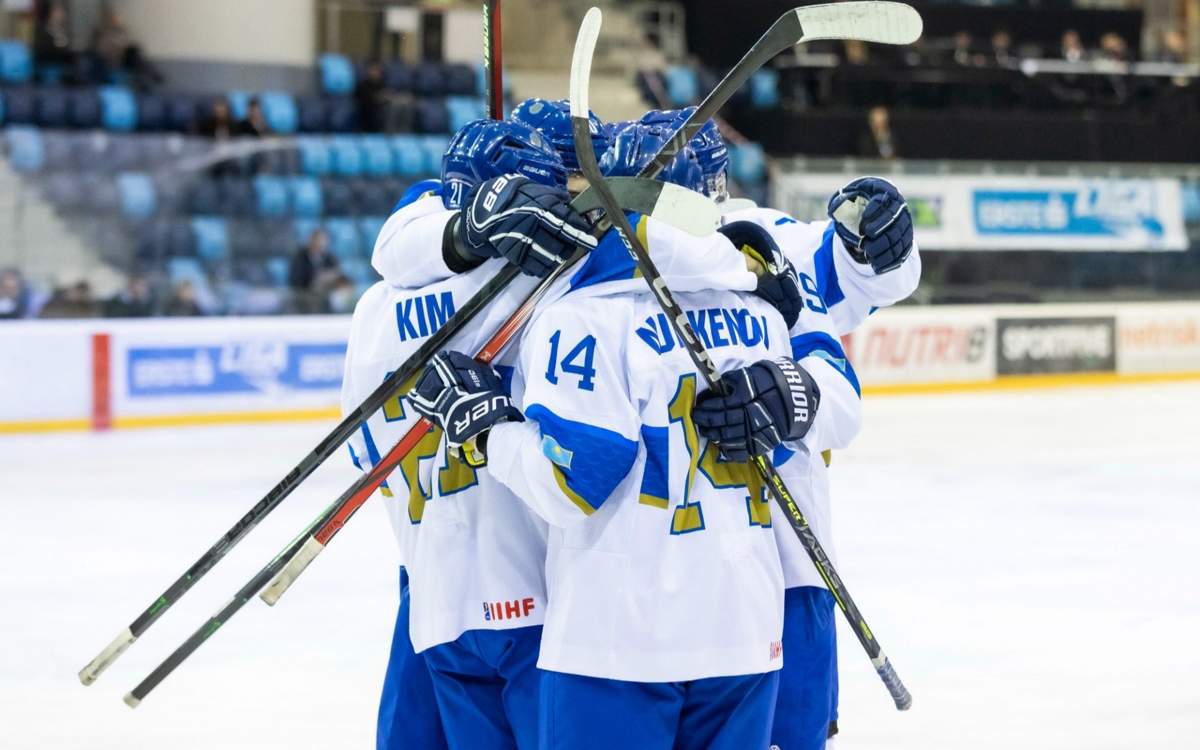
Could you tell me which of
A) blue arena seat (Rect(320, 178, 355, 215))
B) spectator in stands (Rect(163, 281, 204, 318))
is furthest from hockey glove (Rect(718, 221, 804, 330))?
blue arena seat (Rect(320, 178, 355, 215))

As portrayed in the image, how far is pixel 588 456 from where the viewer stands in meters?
1.84

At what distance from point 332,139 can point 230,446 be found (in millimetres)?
3103

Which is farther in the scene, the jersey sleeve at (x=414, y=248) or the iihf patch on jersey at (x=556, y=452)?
the jersey sleeve at (x=414, y=248)

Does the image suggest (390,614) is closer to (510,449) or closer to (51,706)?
(51,706)

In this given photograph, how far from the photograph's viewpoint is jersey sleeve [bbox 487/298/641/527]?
1.85 meters

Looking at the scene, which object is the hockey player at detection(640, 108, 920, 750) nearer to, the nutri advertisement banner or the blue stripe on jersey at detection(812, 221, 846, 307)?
the blue stripe on jersey at detection(812, 221, 846, 307)

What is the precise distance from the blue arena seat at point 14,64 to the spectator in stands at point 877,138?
5990mm

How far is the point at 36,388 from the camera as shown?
8922mm

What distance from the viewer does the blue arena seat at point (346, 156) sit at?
1067cm

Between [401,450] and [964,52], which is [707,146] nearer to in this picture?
[401,450]

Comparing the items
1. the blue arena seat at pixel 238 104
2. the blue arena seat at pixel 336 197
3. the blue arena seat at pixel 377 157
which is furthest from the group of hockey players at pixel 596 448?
the blue arena seat at pixel 238 104

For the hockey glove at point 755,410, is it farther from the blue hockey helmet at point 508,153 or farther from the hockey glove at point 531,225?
the blue hockey helmet at point 508,153

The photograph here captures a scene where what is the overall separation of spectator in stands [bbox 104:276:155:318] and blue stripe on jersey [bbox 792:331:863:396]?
764 centimetres

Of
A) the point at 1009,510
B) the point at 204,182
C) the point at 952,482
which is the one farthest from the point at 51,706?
the point at 204,182
